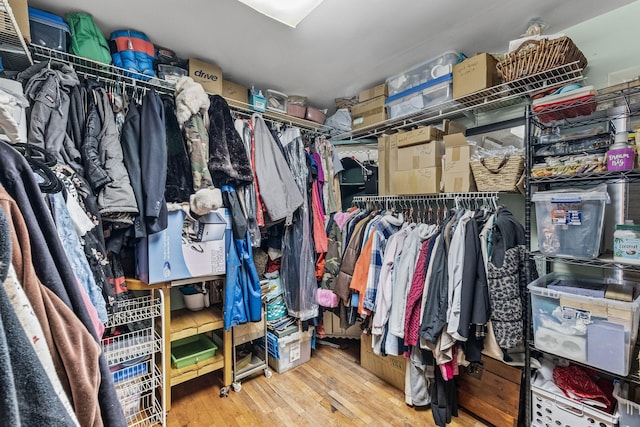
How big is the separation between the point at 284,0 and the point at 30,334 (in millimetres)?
1557

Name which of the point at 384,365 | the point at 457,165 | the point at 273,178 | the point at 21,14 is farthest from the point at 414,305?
the point at 21,14

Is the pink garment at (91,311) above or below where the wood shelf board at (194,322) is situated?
above

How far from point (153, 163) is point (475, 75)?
6.51ft

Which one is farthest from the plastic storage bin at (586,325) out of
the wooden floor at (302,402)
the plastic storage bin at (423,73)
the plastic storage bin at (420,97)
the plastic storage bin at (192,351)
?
the plastic storage bin at (192,351)

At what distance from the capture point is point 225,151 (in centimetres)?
179

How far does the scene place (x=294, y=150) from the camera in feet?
7.56

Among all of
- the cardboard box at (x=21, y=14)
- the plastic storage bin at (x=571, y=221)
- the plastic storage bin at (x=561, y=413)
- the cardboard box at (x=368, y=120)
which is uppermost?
the cardboard box at (x=21, y=14)

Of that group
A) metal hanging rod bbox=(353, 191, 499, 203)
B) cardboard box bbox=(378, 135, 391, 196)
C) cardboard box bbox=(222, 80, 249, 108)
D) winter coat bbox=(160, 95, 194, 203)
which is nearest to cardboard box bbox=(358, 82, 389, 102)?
cardboard box bbox=(378, 135, 391, 196)

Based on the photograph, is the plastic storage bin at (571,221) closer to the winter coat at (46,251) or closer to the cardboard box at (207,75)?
the winter coat at (46,251)

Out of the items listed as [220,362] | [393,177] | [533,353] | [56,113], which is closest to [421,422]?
[533,353]

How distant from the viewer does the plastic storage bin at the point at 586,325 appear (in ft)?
3.84

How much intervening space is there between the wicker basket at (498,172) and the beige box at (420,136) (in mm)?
366

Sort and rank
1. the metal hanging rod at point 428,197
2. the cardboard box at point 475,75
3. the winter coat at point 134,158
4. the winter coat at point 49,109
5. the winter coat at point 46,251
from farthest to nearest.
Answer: the metal hanging rod at point 428,197 < the cardboard box at point 475,75 < the winter coat at point 134,158 < the winter coat at point 49,109 < the winter coat at point 46,251

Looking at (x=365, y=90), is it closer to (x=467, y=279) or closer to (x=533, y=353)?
(x=467, y=279)
